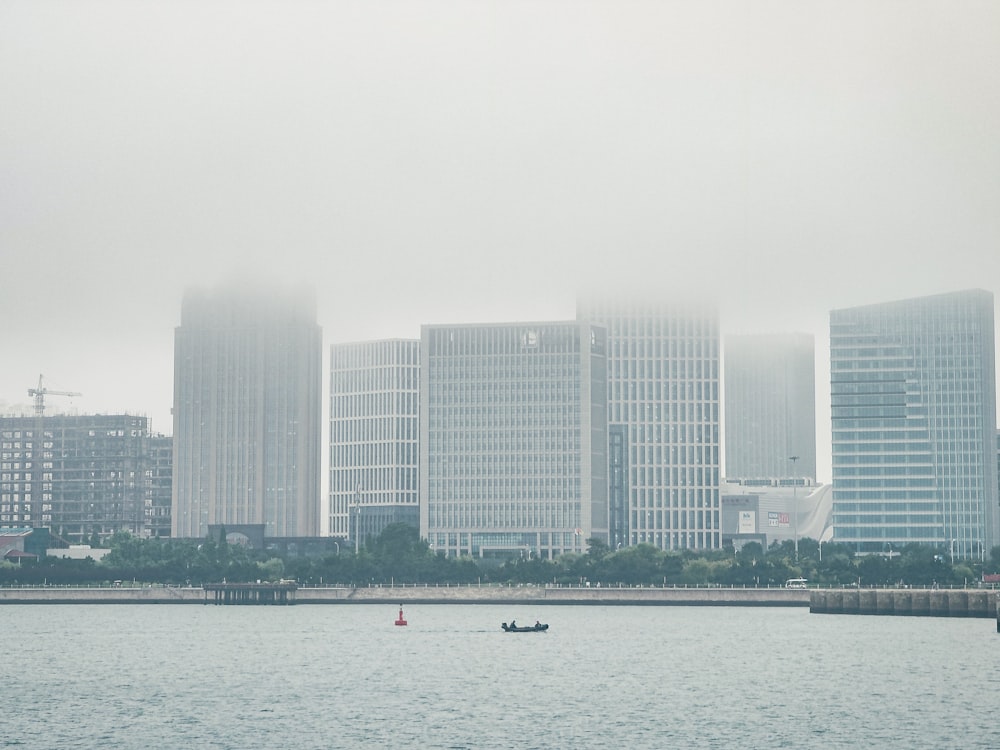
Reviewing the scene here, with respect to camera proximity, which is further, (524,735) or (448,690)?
(448,690)

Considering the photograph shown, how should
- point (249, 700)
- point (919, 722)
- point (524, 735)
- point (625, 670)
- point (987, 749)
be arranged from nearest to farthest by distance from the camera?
point (987, 749) < point (524, 735) < point (919, 722) < point (249, 700) < point (625, 670)

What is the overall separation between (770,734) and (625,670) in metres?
56.8

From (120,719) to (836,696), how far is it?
2429 inches

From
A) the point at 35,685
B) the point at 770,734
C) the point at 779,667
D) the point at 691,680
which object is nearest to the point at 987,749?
the point at 770,734

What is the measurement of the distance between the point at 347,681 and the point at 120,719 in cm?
3766

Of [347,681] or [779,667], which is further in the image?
[779,667]

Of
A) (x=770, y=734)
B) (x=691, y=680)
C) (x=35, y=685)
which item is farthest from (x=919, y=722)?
(x=35, y=685)

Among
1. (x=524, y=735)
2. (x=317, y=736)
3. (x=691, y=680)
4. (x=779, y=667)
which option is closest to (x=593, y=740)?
(x=524, y=735)

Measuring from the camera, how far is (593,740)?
136500 mm

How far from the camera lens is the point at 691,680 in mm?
185000

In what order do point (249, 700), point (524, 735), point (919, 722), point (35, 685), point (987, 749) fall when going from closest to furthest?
point (987, 749) < point (524, 735) < point (919, 722) < point (249, 700) < point (35, 685)

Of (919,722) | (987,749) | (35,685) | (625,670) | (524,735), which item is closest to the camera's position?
(987,749)

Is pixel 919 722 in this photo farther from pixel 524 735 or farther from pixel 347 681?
pixel 347 681

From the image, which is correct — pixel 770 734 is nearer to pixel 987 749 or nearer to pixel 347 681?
pixel 987 749
